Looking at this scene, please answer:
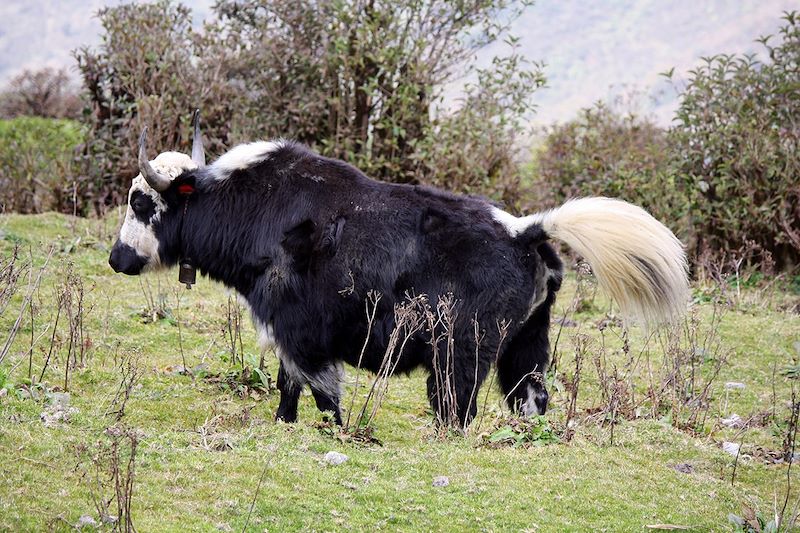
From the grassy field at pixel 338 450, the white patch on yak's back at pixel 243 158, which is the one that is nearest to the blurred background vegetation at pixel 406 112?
the grassy field at pixel 338 450

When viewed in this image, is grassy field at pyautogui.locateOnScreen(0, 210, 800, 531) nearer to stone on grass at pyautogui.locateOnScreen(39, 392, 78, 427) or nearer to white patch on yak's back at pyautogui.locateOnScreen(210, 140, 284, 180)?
stone on grass at pyautogui.locateOnScreen(39, 392, 78, 427)

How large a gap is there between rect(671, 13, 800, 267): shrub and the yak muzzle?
6684 mm

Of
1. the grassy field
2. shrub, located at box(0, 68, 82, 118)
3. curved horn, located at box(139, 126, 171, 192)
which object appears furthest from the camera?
shrub, located at box(0, 68, 82, 118)

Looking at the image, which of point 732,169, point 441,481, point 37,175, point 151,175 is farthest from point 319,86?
point 441,481

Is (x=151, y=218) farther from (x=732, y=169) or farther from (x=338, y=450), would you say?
(x=732, y=169)

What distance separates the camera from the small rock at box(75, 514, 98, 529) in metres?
3.72

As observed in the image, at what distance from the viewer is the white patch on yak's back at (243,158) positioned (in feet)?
21.1

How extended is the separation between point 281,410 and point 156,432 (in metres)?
1.23

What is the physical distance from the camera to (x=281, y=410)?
6.17 metres

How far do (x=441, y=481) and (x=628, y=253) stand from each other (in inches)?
72.0

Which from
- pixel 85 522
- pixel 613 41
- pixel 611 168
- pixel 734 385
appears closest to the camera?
pixel 85 522

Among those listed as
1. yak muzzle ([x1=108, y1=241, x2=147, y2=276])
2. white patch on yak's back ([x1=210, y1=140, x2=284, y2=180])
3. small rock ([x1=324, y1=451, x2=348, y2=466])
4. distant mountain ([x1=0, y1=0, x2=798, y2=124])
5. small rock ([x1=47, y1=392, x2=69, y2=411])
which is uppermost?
distant mountain ([x1=0, y1=0, x2=798, y2=124])

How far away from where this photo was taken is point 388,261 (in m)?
5.88

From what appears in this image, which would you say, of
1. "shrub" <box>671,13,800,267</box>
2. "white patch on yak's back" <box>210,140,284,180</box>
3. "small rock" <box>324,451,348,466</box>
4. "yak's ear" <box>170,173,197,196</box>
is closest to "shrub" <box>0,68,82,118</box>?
"shrub" <box>671,13,800,267</box>
